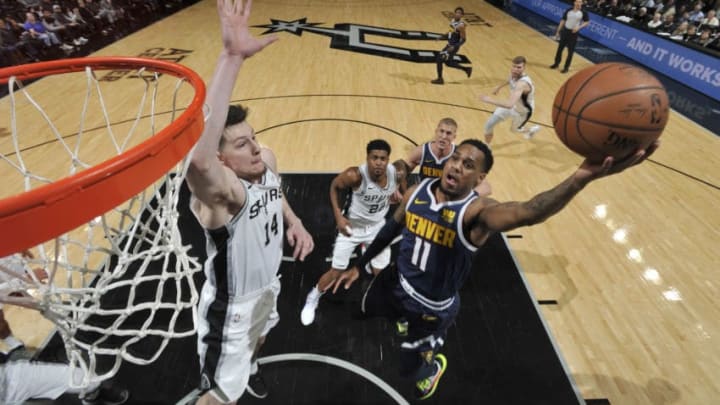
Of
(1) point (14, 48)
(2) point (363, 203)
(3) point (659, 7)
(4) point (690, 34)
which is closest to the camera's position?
(2) point (363, 203)

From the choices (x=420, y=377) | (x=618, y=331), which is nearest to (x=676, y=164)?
(x=618, y=331)

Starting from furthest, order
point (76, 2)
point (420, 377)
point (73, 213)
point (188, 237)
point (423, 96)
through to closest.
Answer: point (76, 2)
point (423, 96)
point (188, 237)
point (420, 377)
point (73, 213)

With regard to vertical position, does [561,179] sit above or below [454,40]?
below

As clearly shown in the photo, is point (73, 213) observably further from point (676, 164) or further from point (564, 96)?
point (676, 164)

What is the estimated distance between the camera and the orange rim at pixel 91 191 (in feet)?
3.40

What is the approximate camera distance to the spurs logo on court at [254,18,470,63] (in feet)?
35.0

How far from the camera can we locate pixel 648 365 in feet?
10.5

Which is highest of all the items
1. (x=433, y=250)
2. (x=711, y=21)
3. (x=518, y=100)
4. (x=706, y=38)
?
(x=711, y=21)

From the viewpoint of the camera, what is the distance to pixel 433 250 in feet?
8.20

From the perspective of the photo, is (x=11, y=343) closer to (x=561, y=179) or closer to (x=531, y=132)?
(x=561, y=179)

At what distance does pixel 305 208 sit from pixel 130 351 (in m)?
2.33

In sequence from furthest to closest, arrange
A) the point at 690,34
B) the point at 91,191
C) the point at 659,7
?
the point at 659,7
the point at 690,34
the point at 91,191

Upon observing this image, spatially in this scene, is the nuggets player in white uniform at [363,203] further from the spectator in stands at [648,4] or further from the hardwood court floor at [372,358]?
the spectator in stands at [648,4]

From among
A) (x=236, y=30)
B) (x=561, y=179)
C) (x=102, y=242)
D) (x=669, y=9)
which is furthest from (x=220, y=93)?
(x=669, y=9)
